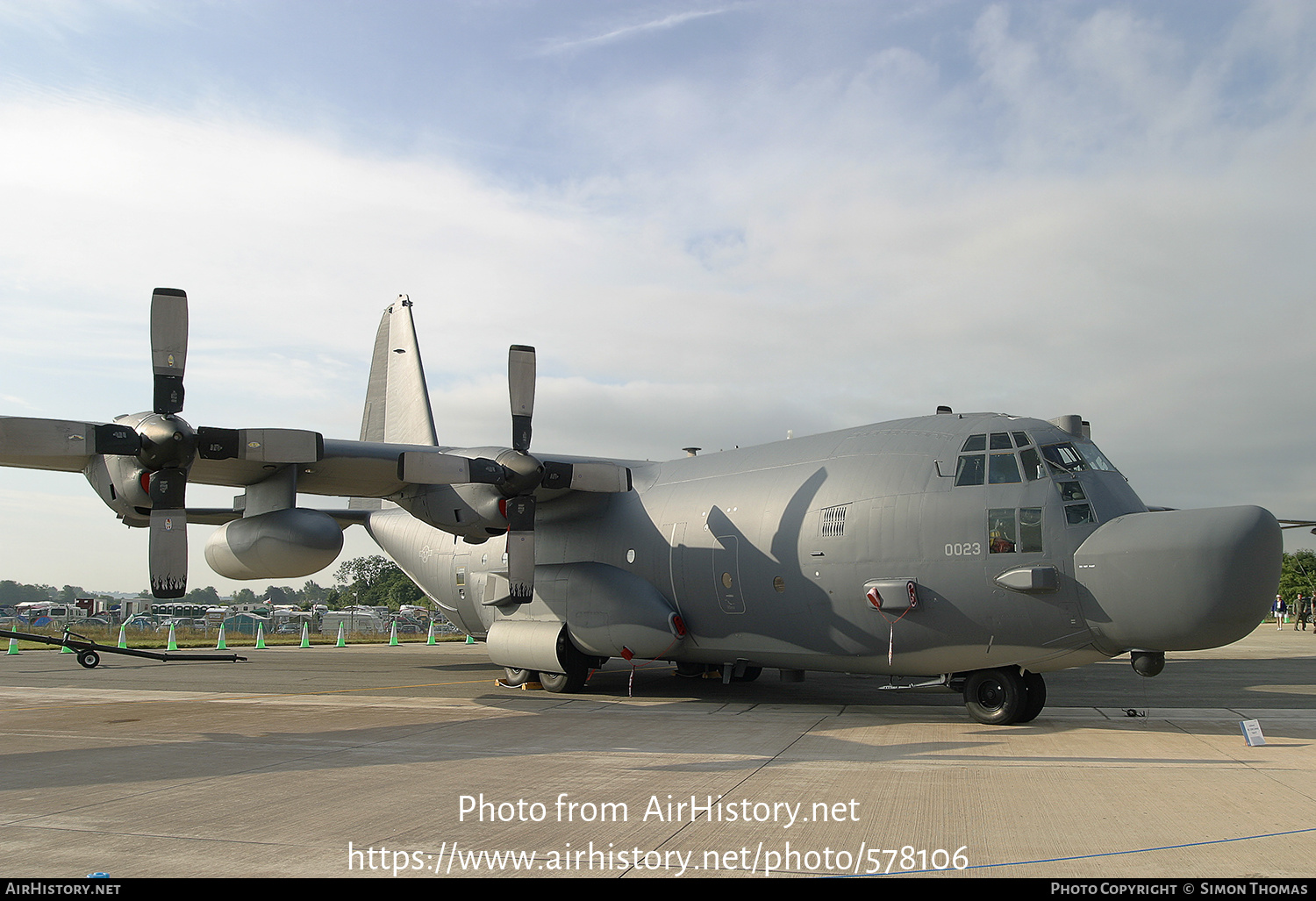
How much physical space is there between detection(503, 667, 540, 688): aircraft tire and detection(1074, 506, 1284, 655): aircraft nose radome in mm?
10458

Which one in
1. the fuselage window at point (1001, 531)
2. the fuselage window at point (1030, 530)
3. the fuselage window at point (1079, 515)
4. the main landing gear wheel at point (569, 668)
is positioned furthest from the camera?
the main landing gear wheel at point (569, 668)

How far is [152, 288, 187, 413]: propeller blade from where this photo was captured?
12969mm

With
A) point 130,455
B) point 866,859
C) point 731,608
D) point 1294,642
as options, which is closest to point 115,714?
point 130,455

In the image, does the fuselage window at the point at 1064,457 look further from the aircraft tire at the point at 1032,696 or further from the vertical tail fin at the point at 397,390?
the vertical tail fin at the point at 397,390

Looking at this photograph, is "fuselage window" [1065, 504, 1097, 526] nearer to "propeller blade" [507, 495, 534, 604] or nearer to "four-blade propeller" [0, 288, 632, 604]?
"propeller blade" [507, 495, 534, 604]

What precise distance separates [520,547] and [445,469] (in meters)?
1.82

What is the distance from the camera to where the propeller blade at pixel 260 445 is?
1323 cm

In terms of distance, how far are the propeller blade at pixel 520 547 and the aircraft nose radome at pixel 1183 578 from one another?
8425 mm

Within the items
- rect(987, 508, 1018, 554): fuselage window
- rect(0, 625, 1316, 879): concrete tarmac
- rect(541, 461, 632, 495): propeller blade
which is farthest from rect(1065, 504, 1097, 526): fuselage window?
rect(541, 461, 632, 495): propeller blade

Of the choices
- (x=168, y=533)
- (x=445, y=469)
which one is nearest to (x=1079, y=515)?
(x=445, y=469)

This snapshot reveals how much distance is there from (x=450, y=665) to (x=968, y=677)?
14949 mm

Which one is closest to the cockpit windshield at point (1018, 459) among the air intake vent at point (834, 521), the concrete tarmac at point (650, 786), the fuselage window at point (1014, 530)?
the fuselage window at point (1014, 530)

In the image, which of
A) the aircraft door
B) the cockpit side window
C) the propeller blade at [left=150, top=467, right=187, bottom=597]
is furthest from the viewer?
the aircraft door
